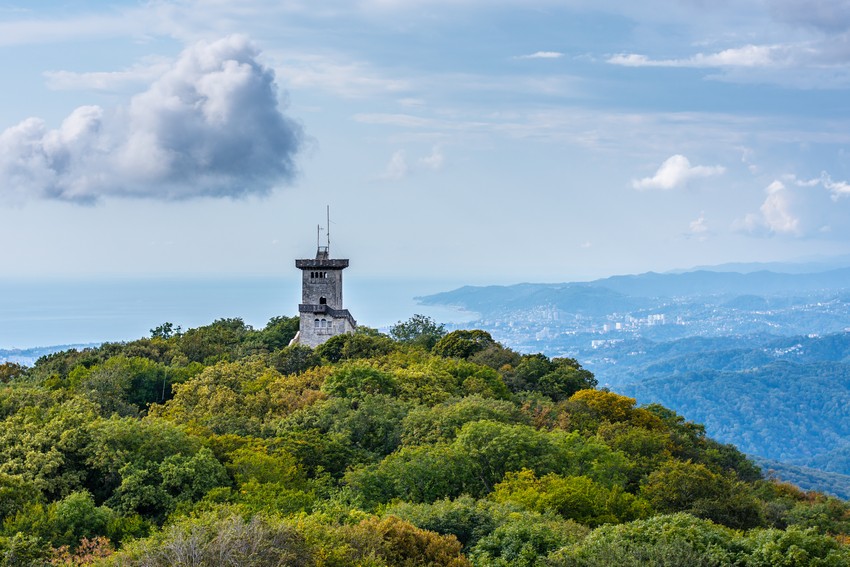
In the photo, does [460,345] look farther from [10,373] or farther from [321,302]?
[10,373]

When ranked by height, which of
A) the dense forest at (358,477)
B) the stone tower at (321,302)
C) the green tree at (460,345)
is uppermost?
the stone tower at (321,302)

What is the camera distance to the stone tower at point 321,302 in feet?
170

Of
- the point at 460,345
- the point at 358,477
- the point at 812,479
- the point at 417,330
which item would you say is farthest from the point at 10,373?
the point at 812,479

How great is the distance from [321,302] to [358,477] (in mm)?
26237

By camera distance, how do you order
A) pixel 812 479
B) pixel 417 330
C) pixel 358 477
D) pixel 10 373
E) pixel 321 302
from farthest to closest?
pixel 812 479
pixel 417 330
pixel 321 302
pixel 10 373
pixel 358 477

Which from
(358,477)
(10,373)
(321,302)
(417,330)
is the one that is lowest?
(358,477)

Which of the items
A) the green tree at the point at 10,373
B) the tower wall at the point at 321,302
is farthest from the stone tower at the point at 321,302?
the green tree at the point at 10,373

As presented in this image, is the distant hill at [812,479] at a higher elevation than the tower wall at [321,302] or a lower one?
lower

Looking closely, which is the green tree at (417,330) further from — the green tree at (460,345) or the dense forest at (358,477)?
the dense forest at (358,477)

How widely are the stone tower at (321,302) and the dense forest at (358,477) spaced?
4.91m

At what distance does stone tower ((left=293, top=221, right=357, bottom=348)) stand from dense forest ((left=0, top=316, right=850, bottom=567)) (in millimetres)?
4907

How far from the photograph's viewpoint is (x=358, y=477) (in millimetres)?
27078

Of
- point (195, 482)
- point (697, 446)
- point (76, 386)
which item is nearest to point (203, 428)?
point (195, 482)

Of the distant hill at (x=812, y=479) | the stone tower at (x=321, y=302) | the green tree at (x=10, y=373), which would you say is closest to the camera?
the green tree at (x=10, y=373)
